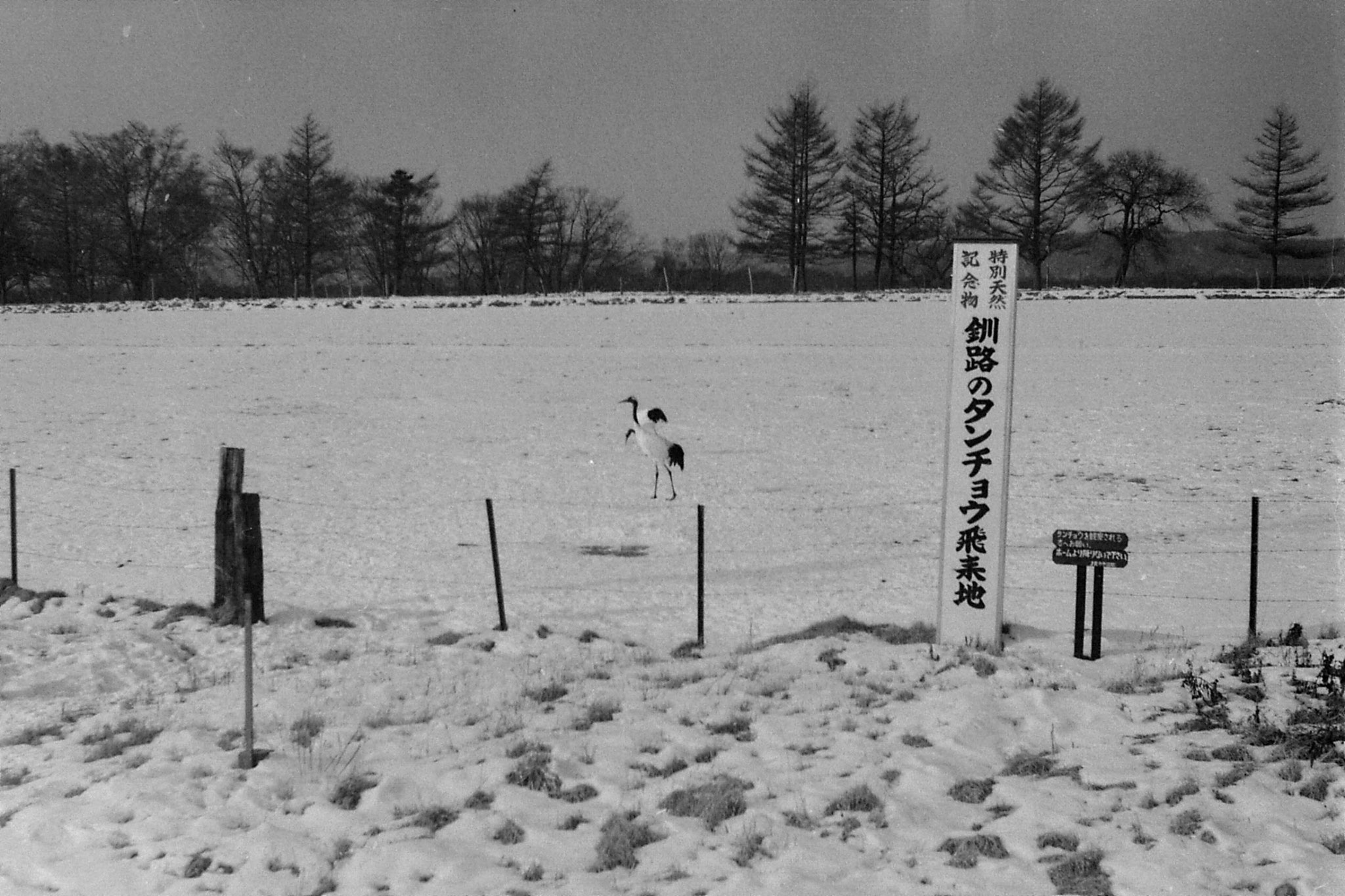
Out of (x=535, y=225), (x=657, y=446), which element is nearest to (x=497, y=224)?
(x=535, y=225)

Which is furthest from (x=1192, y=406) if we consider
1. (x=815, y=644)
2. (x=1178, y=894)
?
(x=1178, y=894)

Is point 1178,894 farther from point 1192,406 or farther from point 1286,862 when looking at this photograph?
point 1192,406

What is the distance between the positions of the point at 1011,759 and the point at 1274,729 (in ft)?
5.08

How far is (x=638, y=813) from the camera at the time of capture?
6293mm

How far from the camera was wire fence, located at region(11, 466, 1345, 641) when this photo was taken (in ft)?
37.7

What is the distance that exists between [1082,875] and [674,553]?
8.84 meters

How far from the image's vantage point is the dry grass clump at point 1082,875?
5.24m

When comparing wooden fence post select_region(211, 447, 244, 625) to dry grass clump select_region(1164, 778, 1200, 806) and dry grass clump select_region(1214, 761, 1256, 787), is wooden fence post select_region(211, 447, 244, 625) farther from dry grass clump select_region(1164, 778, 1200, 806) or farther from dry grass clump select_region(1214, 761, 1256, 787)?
dry grass clump select_region(1214, 761, 1256, 787)

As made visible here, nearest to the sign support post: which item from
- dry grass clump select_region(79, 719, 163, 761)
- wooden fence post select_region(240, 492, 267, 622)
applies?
dry grass clump select_region(79, 719, 163, 761)

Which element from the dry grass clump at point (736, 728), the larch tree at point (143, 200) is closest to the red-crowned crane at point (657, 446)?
the dry grass clump at point (736, 728)

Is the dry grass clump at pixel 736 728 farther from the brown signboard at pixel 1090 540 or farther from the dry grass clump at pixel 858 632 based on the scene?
the brown signboard at pixel 1090 540

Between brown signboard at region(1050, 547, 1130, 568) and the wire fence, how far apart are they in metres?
1.67

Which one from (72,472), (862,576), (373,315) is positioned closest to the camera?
(862,576)

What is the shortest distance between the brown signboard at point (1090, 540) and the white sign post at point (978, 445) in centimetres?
46
